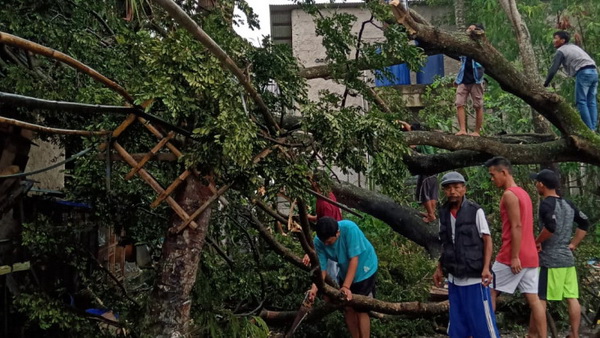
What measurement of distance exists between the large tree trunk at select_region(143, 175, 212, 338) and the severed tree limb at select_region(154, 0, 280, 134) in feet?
2.14

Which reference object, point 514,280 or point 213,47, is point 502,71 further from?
point 213,47

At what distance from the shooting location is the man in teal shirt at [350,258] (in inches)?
196

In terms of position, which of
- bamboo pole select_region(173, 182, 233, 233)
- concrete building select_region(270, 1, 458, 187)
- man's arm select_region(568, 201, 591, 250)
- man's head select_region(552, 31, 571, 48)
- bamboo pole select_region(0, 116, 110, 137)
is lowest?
man's arm select_region(568, 201, 591, 250)

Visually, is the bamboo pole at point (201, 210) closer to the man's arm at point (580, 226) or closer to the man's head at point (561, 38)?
the man's arm at point (580, 226)

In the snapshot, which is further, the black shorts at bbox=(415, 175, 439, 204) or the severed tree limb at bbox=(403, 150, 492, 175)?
the black shorts at bbox=(415, 175, 439, 204)

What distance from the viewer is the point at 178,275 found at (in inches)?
151

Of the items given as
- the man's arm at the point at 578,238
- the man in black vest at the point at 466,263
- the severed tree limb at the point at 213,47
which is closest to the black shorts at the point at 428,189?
the man's arm at the point at 578,238

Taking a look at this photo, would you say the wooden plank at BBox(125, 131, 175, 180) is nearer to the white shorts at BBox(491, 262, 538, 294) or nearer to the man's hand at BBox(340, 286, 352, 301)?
the man's hand at BBox(340, 286, 352, 301)

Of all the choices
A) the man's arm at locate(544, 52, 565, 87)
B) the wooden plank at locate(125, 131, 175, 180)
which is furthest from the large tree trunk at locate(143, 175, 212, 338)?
the man's arm at locate(544, 52, 565, 87)

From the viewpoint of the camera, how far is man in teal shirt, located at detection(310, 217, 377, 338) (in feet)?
16.4

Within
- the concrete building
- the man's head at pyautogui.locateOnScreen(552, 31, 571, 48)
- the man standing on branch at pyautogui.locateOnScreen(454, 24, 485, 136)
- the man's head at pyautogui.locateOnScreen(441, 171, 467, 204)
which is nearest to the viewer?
the man's head at pyautogui.locateOnScreen(441, 171, 467, 204)

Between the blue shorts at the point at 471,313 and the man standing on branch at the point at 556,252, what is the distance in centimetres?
94

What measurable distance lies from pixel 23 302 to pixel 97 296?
0.64 metres

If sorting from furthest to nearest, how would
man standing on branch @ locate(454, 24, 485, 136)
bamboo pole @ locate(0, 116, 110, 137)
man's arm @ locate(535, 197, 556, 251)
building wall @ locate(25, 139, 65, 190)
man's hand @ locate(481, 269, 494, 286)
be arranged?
1. man standing on branch @ locate(454, 24, 485, 136)
2. building wall @ locate(25, 139, 65, 190)
3. man's arm @ locate(535, 197, 556, 251)
4. man's hand @ locate(481, 269, 494, 286)
5. bamboo pole @ locate(0, 116, 110, 137)
